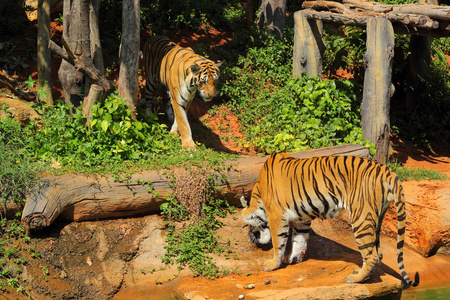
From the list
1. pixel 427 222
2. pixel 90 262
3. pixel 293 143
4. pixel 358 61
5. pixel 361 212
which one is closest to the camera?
pixel 361 212

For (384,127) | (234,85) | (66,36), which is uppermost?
(66,36)

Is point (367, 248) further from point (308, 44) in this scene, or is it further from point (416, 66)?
point (416, 66)

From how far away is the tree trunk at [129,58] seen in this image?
26.3 feet

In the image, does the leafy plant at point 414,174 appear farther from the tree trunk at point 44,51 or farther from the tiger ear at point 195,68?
the tree trunk at point 44,51

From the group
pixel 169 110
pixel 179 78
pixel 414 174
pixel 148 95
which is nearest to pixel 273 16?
pixel 169 110

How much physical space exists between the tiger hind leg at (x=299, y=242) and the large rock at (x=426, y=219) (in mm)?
1517

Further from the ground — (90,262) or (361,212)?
(361,212)

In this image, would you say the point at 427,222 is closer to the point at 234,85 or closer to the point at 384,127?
the point at 384,127

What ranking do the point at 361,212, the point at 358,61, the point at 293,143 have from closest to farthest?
the point at 361,212, the point at 293,143, the point at 358,61

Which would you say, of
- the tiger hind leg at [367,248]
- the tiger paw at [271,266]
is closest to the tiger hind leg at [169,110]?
the tiger paw at [271,266]

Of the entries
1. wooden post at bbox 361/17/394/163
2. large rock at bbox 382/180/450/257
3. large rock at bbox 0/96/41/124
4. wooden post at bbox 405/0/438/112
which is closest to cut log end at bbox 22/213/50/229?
large rock at bbox 0/96/41/124

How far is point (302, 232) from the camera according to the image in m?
6.79

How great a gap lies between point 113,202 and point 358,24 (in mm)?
4820

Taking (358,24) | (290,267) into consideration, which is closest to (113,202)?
(290,267)
